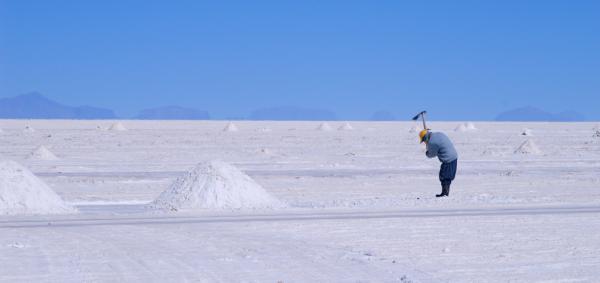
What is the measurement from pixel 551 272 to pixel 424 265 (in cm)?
131

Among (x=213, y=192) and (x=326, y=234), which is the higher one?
(x=213, y=192)

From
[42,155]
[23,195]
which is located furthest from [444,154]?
[42,155]

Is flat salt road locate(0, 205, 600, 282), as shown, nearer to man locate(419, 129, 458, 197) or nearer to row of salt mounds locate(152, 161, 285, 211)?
row of salt mounds locate(152, 161, 285, 211)

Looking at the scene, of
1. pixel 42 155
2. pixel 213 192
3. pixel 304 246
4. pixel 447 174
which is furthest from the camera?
pixel 42 155

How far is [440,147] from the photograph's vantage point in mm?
19812

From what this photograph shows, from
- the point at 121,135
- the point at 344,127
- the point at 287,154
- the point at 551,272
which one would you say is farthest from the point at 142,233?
the point at 344,127

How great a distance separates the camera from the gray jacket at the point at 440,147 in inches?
778

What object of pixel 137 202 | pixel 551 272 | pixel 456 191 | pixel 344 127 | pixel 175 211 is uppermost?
pixel 344 127

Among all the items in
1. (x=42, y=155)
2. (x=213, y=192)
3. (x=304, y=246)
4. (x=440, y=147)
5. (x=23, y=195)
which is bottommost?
(x=304, y=246)

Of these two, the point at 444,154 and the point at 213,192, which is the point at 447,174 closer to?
the point at 444,154

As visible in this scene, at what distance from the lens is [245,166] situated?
33.4 metres

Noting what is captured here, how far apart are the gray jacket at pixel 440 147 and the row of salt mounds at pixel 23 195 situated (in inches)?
280

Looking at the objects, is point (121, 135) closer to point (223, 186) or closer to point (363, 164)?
point (363, 164)

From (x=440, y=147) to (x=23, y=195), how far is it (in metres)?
8.07
